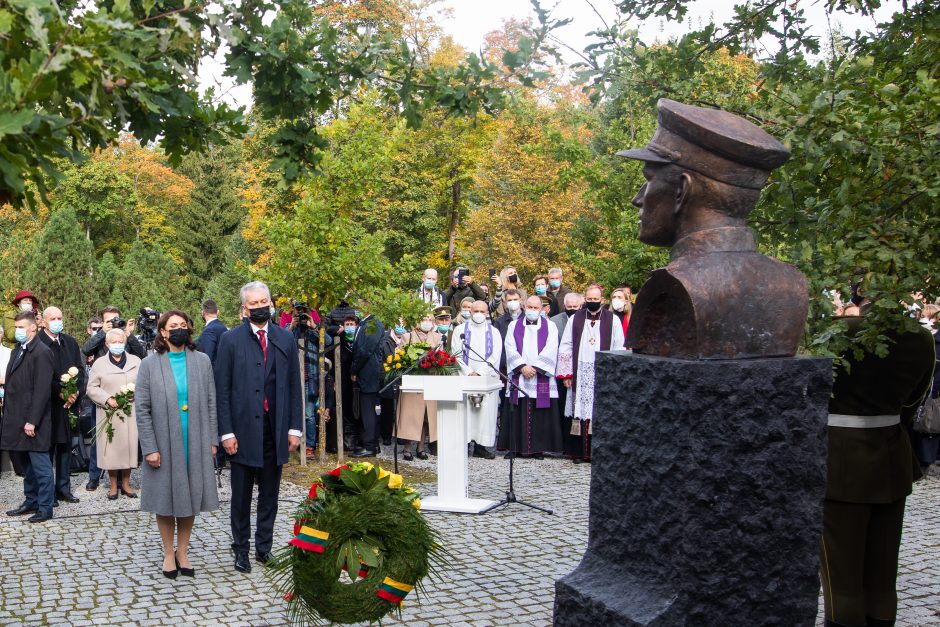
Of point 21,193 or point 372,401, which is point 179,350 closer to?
point 21,193

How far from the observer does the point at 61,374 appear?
987 centimetres

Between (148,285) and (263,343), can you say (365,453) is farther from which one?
(148,285)

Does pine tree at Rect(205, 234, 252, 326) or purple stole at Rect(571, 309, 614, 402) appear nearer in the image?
purple stole at Rect(571, 309, 614, 402)

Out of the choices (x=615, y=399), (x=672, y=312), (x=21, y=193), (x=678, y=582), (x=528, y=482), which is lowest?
(x=528, y=482)

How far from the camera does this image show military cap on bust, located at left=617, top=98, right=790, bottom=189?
3854 mm

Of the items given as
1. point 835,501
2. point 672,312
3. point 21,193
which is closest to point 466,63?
point 672,312

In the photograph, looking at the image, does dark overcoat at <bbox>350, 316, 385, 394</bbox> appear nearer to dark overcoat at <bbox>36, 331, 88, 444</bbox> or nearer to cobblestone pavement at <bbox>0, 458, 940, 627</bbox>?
cobblestone pavement at <bbox>0, 458, 940, 627</bbox>

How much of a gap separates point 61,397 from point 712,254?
25.4 ft

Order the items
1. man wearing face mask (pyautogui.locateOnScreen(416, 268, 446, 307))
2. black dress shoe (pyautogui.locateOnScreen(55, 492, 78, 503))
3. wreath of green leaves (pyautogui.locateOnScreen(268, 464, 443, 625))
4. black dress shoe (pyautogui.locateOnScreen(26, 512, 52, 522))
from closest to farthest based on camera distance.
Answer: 1. wreath of green leaves (pyautogui.locateOnScreen(268, 464, 443, 625))
2. black dress shoe (pyautogui.locateOnScreen(26, 512, 52, 522))
3. black dress shoe (pyautogui.locateOnScreen(55, 492, 78, 503))
4. man wearing face mask (pyautogui.locateOnScreen(416, 268, 446, 307))

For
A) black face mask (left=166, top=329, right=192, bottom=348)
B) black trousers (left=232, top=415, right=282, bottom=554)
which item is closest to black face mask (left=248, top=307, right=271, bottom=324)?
black face mask (left=166, top=329, right=192, bottom=348)

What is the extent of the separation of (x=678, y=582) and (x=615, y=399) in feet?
2.56

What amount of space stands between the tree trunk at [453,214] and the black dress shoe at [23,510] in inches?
928

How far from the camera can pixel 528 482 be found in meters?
11.1

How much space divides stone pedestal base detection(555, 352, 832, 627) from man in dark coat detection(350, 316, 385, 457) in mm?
9277
